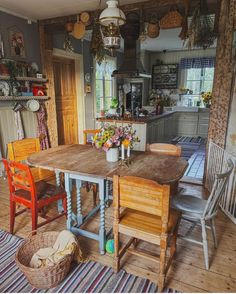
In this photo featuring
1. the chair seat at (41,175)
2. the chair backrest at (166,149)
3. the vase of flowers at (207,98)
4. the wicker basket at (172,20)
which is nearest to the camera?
the chair backrest at (166,149)

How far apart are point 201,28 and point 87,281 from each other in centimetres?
311

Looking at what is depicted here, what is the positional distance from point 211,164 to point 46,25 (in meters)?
3.68

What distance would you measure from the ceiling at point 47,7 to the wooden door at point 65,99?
102 centimetres

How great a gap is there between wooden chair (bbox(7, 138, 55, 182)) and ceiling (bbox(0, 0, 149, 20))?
206cm

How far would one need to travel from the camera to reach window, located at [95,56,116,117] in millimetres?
5844

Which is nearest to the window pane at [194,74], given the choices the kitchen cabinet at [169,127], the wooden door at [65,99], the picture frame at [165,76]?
the picture frame at [165,76]

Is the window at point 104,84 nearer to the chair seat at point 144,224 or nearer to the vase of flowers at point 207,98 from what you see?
the vase of flowers at point 207,98

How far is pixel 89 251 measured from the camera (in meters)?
2.03

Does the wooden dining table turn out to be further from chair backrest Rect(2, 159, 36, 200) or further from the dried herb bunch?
the dried herb bunch

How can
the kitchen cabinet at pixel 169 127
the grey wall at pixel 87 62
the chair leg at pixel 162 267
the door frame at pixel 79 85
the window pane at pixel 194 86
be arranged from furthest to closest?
the window pane at pixel 194 86, the door frame at pixel 79 85, the grey wall at pixel 87 62, the kitchen cabinet at pixel 169 127, the chair leg at pixel 162 267

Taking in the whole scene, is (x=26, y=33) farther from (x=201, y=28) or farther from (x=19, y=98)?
(x=201, y=28)

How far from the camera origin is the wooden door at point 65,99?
4734mm

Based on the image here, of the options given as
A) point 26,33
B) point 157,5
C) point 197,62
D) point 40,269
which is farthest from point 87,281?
point 197,62

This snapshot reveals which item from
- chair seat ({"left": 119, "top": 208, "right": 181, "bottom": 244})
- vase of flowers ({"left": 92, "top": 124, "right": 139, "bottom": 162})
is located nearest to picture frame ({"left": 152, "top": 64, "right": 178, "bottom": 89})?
vase of flowers ({"left": 92, "top": 124, "right": 139, "bottom": 162})
